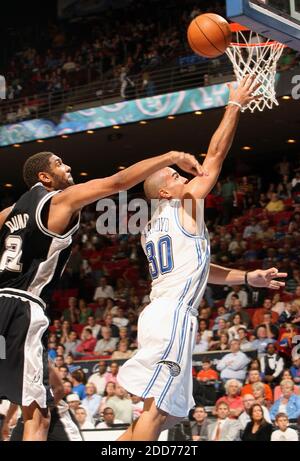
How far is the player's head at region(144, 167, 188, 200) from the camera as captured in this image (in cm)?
554

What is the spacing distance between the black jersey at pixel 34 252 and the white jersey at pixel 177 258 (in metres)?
0.80

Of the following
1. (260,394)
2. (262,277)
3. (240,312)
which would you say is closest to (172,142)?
(240,312)

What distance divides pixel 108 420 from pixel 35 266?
6.20 meters

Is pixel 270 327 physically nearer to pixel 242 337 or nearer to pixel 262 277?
pixel 242 337

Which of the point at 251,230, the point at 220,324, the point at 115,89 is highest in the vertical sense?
the point at 115,89

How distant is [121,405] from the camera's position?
10.8m

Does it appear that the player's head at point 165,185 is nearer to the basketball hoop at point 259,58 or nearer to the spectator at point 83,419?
the basketball hoop at point 259,58

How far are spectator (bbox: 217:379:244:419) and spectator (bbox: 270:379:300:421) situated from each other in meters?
0.41

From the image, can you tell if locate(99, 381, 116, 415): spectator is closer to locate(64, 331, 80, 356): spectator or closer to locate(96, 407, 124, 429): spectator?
locate(96, 407, 124, 429): spectator

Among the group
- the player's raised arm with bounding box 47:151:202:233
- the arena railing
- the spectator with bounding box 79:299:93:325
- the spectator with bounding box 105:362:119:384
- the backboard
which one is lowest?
the spectator with bounding box 105:362:119:384

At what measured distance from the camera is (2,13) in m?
24.0

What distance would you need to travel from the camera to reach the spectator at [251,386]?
33.0 feet
